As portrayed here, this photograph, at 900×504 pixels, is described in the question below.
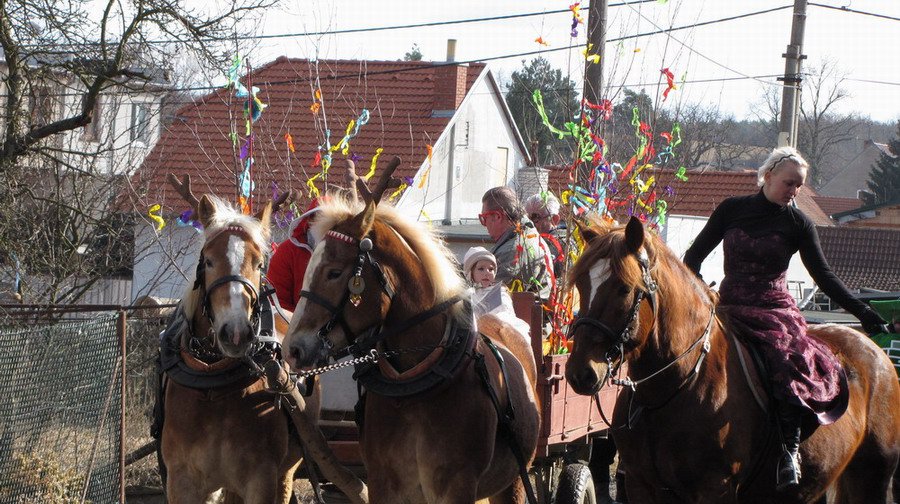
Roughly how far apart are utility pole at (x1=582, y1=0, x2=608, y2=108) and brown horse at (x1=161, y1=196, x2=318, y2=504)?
450 cm

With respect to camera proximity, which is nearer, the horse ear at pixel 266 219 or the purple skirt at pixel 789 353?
the purple skirt at pixel 789 353

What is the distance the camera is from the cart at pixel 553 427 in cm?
519

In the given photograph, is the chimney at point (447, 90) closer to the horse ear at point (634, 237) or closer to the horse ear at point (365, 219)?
the horse ear at point (365, 219)

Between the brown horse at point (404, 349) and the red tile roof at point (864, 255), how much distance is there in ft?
88.2

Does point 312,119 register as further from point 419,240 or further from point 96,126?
point 419,240

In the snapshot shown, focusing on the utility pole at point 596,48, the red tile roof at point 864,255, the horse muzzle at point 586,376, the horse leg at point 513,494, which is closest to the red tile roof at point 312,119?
the utility pole at point 596,48

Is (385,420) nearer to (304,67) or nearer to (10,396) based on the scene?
(10,396)

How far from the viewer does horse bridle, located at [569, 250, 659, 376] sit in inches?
155

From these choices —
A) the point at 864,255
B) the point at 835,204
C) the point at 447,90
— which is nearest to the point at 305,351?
the point at 447,90

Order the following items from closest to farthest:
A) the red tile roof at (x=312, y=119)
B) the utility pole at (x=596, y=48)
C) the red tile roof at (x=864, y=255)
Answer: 1. the utility pole at (x=596, y=48)
2. the red tile roof at (x=312, y=119)
3. the red tile roof at (x=864, y=255)

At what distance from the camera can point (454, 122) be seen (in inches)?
902

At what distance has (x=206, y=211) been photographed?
4914mm

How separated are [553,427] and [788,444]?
126 cm

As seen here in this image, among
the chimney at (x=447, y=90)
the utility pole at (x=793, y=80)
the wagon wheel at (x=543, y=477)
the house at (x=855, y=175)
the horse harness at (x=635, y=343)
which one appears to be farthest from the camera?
the house at (x=855, y=175)
